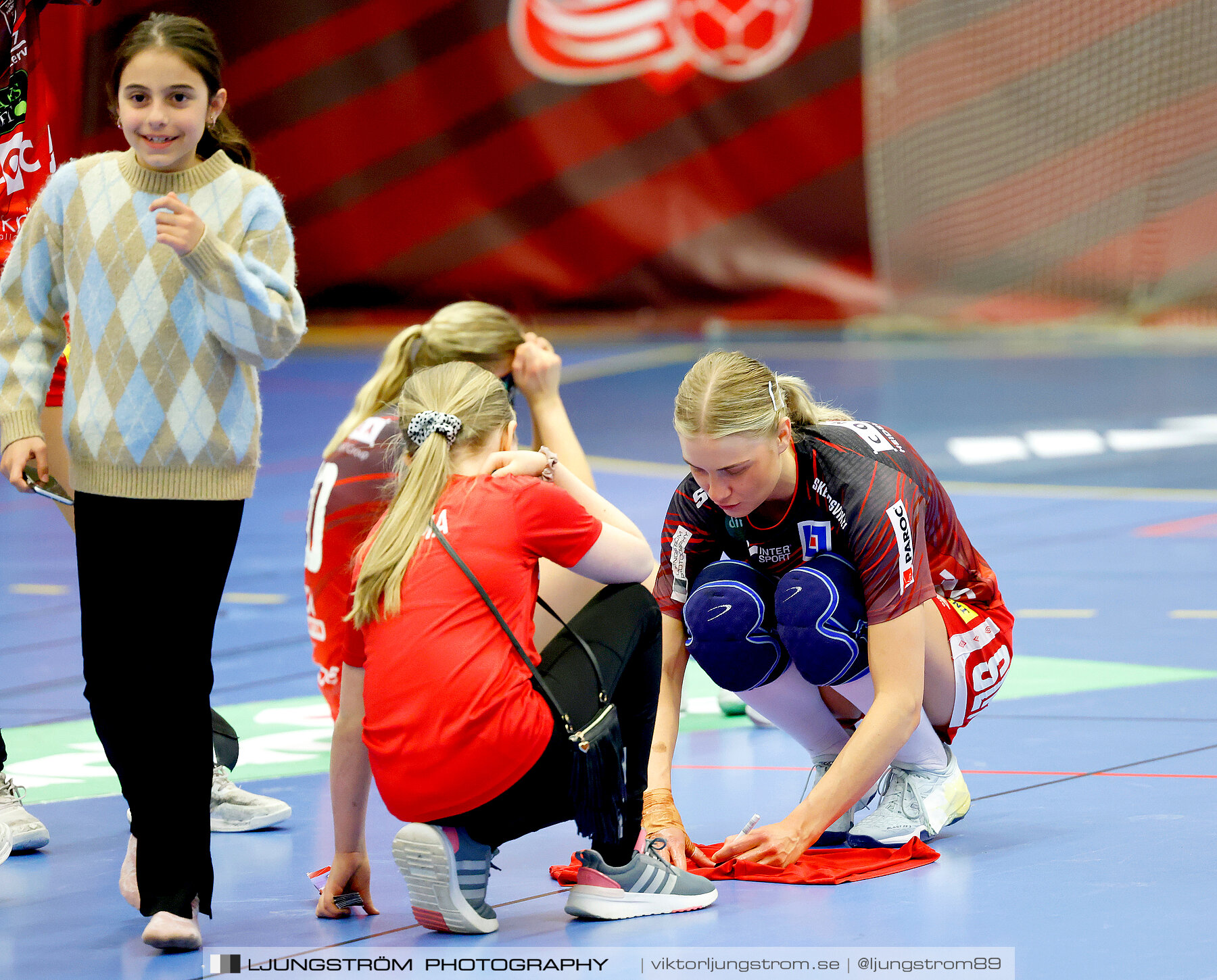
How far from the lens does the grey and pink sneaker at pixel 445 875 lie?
2588 mm

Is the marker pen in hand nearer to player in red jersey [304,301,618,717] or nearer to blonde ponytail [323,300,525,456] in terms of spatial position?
player in red jersey [304,301,618,717]

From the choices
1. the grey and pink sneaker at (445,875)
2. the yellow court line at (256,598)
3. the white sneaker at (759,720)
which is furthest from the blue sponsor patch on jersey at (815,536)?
the yellow court line at (256,598)

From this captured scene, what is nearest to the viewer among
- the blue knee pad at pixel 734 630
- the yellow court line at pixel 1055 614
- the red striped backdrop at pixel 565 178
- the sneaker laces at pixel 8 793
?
the blue knee pad at pixel 734 630

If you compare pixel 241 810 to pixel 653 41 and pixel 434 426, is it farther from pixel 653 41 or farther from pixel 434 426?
pixel 653 41

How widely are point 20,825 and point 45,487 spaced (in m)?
0.80

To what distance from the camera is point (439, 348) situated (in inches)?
141

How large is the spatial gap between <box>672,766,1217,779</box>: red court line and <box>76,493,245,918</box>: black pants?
132 cm

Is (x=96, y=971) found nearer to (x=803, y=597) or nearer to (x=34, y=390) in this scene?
(x=34, y=390)

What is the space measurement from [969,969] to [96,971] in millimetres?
1298

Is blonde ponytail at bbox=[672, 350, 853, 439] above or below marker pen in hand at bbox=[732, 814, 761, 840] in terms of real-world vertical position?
above

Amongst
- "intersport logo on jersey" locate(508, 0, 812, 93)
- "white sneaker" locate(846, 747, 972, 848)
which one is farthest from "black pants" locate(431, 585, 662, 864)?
"intersport logo on jersey" locate(508, 0, 812, 93)

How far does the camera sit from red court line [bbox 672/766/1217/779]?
3.40 meters

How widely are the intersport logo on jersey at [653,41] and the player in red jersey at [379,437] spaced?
12874 millimetres

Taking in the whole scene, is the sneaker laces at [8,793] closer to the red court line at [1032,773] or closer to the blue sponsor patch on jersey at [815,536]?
the red court line at [1032,773]
